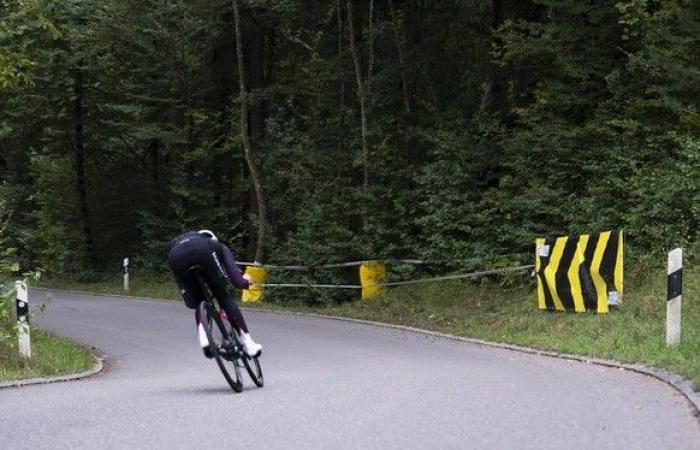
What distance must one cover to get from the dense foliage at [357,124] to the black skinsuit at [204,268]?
8.24 metres

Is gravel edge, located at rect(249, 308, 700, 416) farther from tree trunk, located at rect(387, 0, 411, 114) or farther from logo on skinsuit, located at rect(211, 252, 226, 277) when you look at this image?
tree trunk, located at rect(387, 0, 411, 114)

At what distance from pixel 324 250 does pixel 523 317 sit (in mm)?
8530

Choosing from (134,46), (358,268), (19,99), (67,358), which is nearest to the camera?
(67,358)

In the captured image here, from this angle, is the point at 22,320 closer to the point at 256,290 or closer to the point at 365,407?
the point at 365,407

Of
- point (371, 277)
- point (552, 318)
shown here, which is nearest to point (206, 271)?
point (552, 318)

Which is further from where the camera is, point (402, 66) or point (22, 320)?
point (402, 66)

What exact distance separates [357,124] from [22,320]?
14644 millimetres

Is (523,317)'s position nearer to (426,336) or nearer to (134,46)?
(426,336)

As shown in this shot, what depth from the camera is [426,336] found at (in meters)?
14.9

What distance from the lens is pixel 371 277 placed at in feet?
68.7

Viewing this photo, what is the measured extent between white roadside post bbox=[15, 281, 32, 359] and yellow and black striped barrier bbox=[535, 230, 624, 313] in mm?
7911

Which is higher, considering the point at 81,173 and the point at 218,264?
the point at 81,173

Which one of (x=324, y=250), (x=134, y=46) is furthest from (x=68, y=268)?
(x=324, y=250)

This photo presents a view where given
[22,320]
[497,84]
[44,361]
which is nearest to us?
[22,320]
